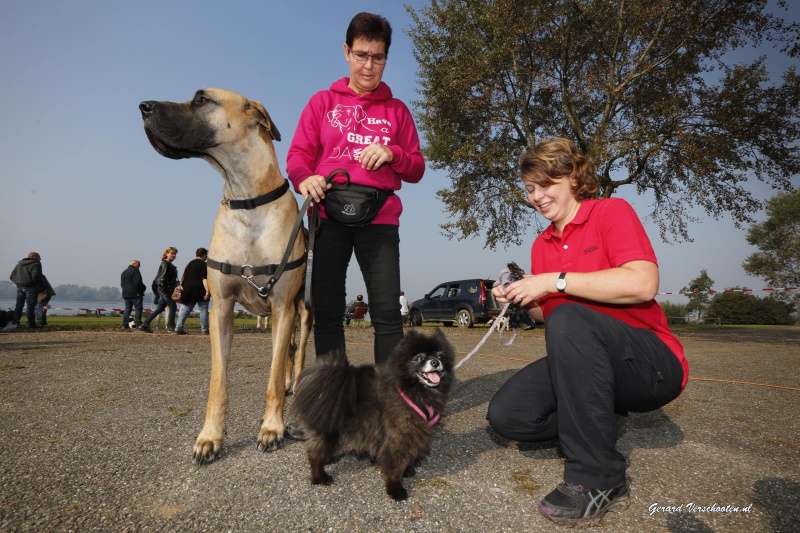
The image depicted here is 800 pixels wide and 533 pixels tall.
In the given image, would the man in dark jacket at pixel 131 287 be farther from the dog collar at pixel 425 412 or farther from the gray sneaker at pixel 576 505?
the gray sneaker at pixel 576 505

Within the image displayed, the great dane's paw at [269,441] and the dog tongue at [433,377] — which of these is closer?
Answer: the dog tongue at [433,377]

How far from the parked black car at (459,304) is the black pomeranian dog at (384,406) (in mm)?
15687

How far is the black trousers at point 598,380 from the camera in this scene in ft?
6.91

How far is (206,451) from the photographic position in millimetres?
2609

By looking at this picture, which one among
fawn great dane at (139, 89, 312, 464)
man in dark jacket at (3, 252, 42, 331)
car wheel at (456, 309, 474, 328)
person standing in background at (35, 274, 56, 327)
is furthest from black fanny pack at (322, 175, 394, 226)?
car wheel at (456, 309, 474, 328)

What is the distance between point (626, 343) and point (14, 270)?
587 inches

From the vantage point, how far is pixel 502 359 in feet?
25.4

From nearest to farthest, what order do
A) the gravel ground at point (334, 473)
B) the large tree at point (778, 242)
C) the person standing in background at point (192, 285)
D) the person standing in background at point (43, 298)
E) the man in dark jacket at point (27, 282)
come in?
1. the gravel ground at point (334, 473)
2. the person standing in background at point (192, 285)
3. the man in dark jacket at point (27, 282)
4. the person standing in background at point (43, 298)
5. the large tree at point (778, 242)

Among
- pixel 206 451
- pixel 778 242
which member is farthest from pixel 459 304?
pixel 778 242

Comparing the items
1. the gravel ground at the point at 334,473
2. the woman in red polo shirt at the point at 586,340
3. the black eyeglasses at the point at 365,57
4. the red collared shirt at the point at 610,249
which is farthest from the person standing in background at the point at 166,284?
the red collared shirt at the point at 610,249

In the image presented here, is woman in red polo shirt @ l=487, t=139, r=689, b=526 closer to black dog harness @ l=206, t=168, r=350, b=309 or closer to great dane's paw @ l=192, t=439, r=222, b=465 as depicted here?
black dog harness @ l=206, t=168, r=350, b=309

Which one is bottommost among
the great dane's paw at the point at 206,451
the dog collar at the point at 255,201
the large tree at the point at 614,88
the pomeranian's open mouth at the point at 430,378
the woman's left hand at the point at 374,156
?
the great dane's paw at the point at 206,451

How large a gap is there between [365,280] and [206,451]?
1379 mm

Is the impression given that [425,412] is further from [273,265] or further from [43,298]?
[43,298]
